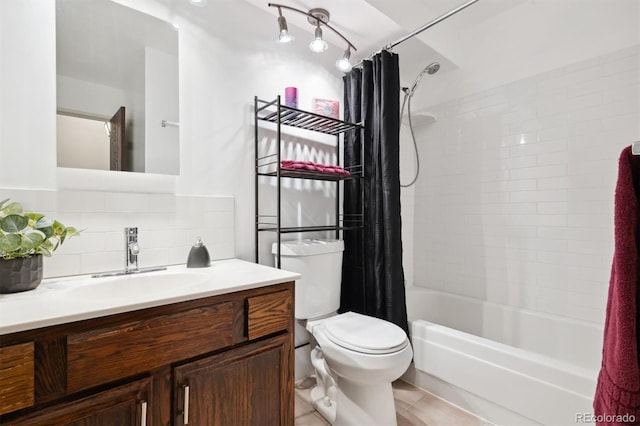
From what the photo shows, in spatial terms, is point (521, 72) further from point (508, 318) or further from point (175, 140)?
point (175, 140)

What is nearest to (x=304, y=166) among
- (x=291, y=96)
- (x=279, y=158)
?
(x=279, y=158)

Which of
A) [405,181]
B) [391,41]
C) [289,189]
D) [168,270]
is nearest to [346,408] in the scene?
[168,270]

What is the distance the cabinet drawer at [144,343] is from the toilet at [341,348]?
60cm

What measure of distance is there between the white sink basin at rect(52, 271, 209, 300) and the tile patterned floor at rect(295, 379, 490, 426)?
966mm

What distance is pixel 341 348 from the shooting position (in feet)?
4.51

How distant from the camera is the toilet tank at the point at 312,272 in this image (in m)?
1.67

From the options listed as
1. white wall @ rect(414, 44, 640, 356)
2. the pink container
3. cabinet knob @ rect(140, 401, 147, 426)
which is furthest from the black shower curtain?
cabinet knob @ rect(140, 401, 147, 426)

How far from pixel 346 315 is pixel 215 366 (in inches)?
34.8

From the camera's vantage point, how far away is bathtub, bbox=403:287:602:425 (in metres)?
Result: 1.31

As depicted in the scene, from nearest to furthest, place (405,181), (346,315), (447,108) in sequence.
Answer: (346,315)
(447,108)
(405,181)

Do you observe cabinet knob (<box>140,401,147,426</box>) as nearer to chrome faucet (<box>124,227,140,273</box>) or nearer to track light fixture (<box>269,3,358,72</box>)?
chrome faucet (<box>124,227,140,273</box>)

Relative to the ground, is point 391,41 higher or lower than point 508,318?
higher

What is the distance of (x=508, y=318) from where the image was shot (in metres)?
2.06

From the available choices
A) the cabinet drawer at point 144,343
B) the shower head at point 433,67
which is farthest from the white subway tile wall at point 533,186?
the cabinet drawer at point 144,343
